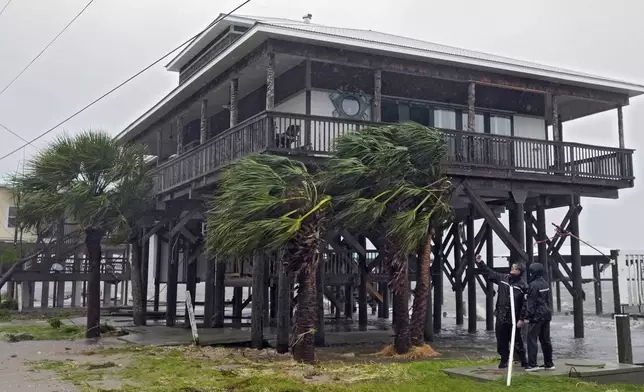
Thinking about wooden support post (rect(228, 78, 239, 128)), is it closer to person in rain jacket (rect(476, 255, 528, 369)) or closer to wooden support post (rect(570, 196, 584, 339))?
person in rain jacket (rect(476, 255, 528, 369))

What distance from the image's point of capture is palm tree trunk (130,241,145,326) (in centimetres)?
2109

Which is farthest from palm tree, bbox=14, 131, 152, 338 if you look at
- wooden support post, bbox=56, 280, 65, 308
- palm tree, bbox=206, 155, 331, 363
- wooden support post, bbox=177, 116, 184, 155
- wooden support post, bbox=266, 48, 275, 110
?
wooden support post, bbox=56, 280, 65, 308

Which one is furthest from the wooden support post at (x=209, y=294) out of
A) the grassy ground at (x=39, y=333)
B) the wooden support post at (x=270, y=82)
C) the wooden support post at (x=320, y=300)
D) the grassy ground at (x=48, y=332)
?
the wooden support post at (x=270, y=82)

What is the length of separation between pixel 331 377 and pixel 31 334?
11.5 m

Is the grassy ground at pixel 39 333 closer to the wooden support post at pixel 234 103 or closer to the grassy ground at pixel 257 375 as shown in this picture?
the grassy ground at pixel 257 375

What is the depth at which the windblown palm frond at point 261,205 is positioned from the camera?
40.5ft

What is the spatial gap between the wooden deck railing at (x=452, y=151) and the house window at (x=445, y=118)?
2.58 m

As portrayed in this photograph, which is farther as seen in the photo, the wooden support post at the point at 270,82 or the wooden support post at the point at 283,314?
the wooden support post at the point at 270,82

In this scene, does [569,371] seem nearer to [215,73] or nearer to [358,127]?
[358,127]

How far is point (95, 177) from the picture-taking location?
17.9m

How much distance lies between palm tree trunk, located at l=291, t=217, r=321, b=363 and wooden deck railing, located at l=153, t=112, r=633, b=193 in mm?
2520

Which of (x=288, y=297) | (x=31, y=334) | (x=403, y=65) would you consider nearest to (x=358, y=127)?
(x=403, y=65)

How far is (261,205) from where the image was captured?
12430 mm

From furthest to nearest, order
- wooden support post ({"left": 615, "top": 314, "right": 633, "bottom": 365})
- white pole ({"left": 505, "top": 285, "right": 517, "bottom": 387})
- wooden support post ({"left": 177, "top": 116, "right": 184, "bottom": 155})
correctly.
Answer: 1. wooden support post ({"left": 177, "top": 116, "right": 184, "bottom": 155})
2. wooden support post ({"left": 615, "top": 314, "right": 633, "bottom": 365})
3. white pole ({"left": 505, "top": 285, "right": 517, "bottom": 387})
